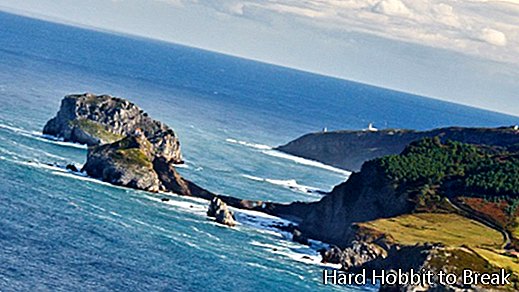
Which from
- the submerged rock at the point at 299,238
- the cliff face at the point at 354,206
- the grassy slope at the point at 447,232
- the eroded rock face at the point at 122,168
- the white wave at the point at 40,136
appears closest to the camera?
the grassy slope at the point at 447,232

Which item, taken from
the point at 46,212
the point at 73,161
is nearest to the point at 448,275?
the point at 46,212

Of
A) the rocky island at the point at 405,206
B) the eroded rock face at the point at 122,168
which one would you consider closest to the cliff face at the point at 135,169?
the eroded rock face at the point at 122,168

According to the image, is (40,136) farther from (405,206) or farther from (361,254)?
(361,254)

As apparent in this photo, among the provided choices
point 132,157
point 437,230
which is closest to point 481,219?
point 437,230

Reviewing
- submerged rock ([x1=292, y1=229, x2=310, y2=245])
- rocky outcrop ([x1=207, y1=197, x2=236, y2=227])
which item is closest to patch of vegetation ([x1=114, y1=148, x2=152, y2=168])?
rocky outcrop ([x1=207, y1=197, x2=236, y2=227])

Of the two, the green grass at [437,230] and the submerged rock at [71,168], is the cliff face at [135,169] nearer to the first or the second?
the submerged rock at [71,168]
